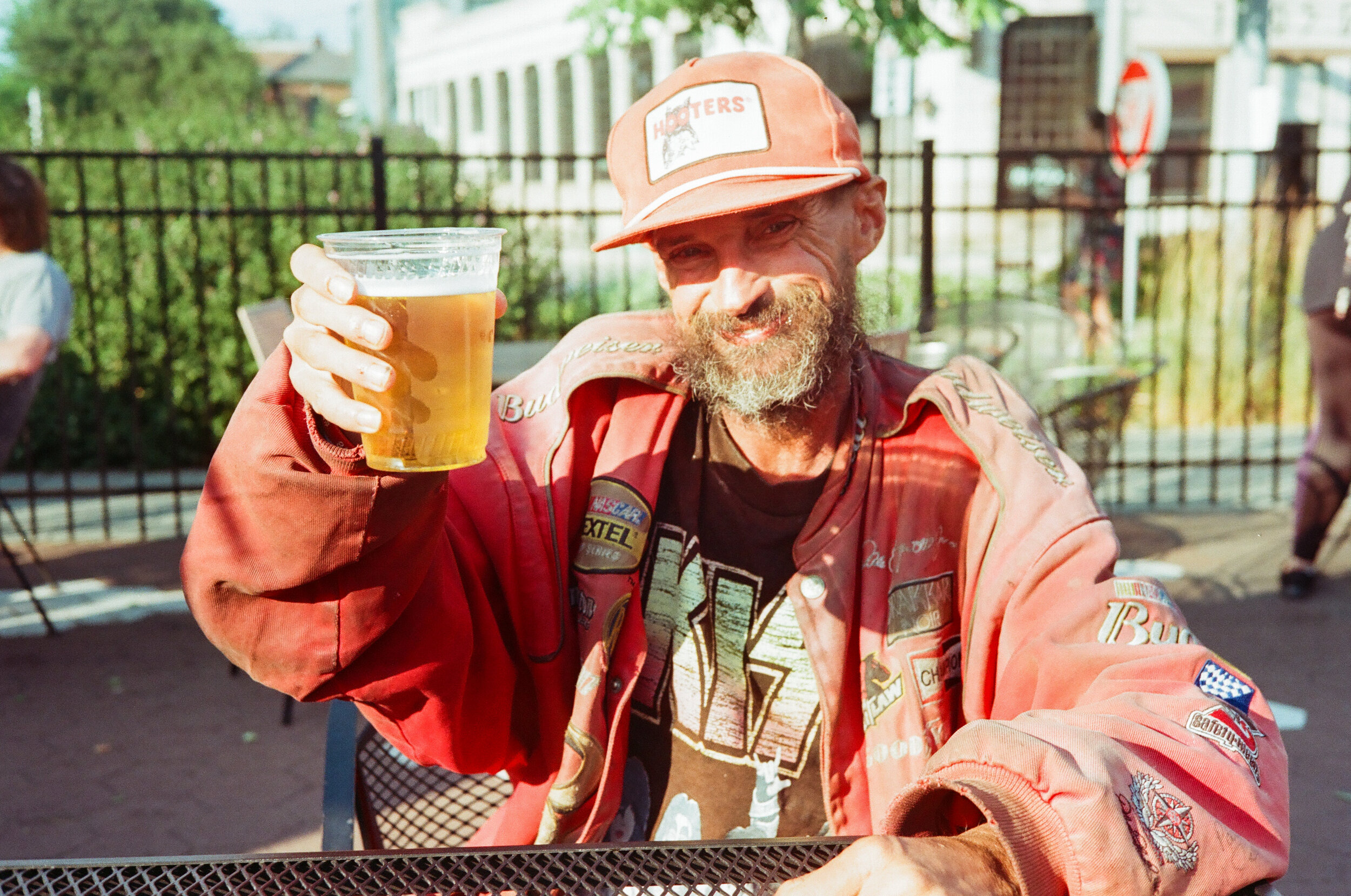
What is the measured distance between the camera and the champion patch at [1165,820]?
1141 mm

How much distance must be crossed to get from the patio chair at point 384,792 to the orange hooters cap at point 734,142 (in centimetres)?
91

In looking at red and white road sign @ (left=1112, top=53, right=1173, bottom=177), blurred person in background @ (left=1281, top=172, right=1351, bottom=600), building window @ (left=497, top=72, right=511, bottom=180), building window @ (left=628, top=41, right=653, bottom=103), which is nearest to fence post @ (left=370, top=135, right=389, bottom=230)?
blurred person in background @ (left=1281, top=172, right=1351, bottom=600)

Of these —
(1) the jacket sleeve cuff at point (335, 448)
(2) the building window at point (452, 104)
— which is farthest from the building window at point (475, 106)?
(1) the jacket sleeve cuff at point (335, 448)

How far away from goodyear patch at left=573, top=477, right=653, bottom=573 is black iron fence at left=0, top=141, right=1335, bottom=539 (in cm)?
319

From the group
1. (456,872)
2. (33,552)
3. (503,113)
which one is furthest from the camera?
(503,113)

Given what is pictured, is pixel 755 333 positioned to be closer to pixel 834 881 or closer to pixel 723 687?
pixel 723 687

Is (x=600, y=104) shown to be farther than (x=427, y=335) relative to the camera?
Yes

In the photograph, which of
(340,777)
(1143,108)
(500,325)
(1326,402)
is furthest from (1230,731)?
(1143,108)

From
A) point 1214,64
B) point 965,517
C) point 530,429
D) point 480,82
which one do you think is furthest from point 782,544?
point 480,82

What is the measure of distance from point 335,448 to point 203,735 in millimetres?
3212

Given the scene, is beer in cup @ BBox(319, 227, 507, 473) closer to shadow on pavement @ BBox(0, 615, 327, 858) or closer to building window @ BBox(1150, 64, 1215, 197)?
shadow on pavement @ BBox(0, 615, 327, 858)

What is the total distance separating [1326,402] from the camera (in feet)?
17.0

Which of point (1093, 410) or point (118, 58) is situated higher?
point (118, 58)

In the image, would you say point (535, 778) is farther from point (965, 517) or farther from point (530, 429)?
point (965, 517)
